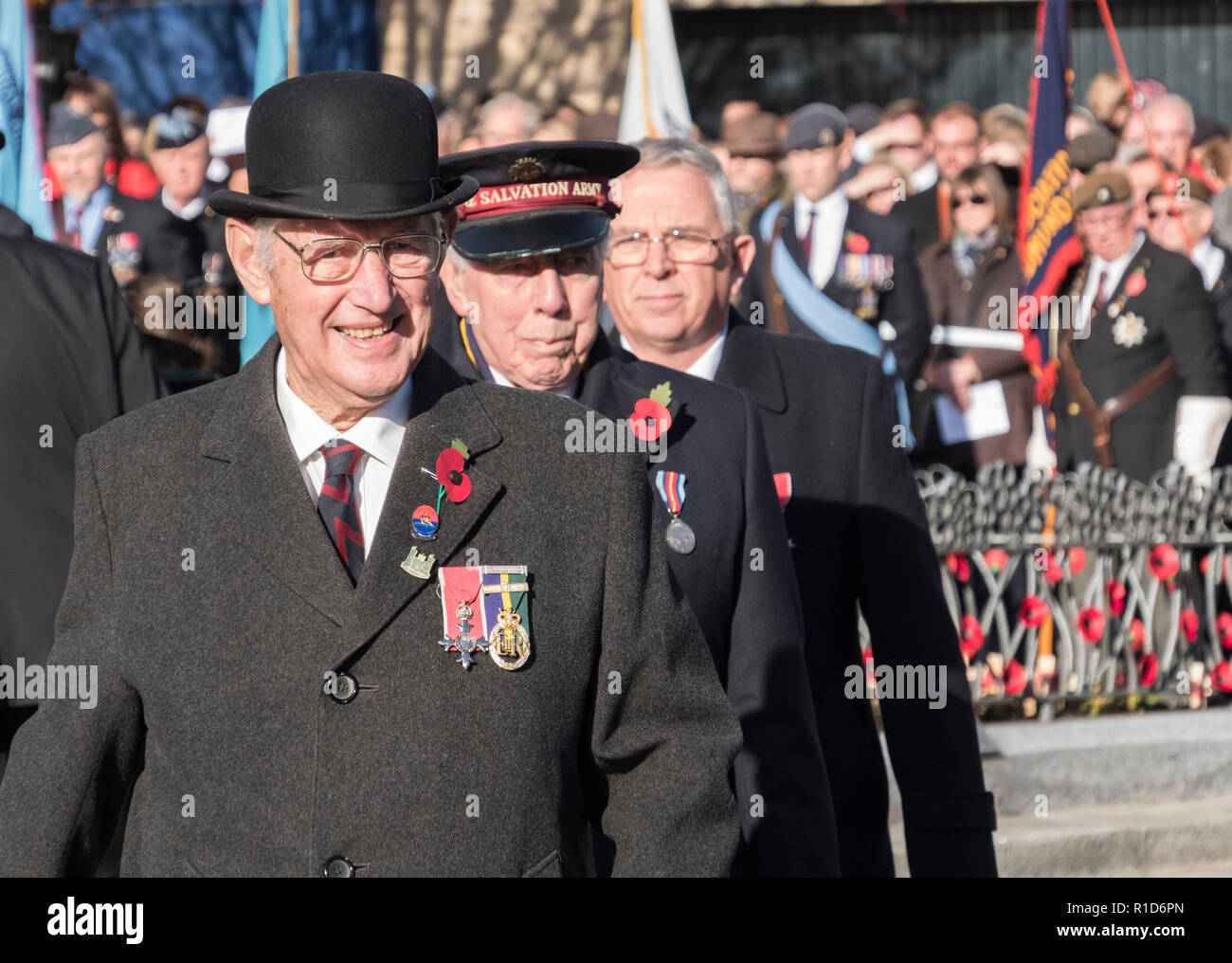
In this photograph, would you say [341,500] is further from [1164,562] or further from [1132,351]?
[1132,351]

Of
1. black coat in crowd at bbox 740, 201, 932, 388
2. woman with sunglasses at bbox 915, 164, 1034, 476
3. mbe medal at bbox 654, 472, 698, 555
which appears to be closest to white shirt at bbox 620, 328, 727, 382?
mbe medal at bbox 654, 472, 698, 555

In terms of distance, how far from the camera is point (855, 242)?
9320 mm

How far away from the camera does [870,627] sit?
165 inches

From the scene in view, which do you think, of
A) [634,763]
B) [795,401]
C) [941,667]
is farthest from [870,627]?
[634,763]

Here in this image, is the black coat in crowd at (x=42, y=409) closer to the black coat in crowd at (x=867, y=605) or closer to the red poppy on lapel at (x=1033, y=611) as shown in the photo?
the black coat in crowd at (x=867, y=605)

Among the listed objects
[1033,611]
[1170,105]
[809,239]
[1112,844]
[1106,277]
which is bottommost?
[1112,844]

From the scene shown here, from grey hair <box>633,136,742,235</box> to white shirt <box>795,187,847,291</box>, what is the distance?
187 inches

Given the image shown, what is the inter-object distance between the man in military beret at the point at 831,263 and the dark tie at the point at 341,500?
6.40 meters

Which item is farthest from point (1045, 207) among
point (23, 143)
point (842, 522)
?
point (842, 522)

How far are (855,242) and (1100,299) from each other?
1.37 metres

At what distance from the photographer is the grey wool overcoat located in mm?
2547

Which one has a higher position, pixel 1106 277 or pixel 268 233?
pixel 1106 277

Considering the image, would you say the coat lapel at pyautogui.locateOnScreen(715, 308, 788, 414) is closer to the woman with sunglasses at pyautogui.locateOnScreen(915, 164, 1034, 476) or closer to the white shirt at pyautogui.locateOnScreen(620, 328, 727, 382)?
the white shirt at pyautogui.locateOnScreen(620, 328, 727, 382)

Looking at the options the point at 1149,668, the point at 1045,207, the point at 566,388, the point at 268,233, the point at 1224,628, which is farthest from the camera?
the point at 1045,207
